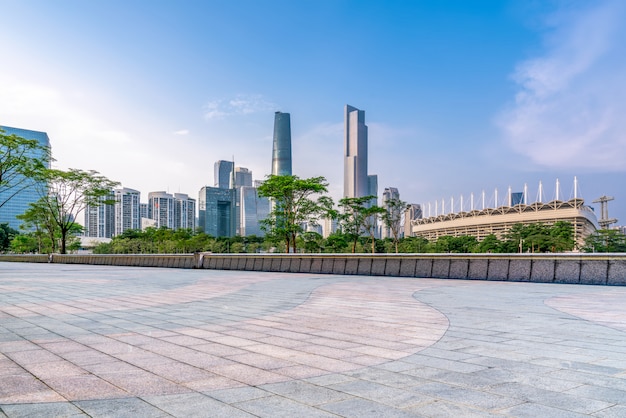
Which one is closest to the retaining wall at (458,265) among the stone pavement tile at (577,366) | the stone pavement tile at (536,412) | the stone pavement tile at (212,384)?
the stone pavement tile at (577,366)

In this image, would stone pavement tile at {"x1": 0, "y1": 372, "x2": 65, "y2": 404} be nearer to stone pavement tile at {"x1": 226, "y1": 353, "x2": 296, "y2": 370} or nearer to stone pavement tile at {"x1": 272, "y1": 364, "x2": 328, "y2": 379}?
stone pavement tile at {"x1": 226, "y1": 353, "x2": 296, "y2": 370}

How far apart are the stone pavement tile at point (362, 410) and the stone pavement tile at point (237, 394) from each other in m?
0.55

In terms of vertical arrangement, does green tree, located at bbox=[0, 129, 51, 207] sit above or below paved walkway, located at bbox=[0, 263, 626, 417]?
above

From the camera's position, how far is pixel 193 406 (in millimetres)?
3203

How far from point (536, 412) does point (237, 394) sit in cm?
207

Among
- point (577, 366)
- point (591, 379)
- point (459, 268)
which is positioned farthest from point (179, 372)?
point (459, 268)

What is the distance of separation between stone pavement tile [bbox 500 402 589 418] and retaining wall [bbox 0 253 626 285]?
10.6 m

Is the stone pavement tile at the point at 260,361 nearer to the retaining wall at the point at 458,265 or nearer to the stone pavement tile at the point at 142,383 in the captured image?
the stone pavement tile at the point at 142,383

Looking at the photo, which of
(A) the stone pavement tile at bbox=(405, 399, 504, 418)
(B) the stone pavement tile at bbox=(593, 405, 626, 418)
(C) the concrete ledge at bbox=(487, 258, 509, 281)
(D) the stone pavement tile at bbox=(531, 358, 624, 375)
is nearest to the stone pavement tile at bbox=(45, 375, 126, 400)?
(A) the stone pavement tile at bbox=(405, 399, 504, 418)

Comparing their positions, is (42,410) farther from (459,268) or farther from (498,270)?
(459,268)

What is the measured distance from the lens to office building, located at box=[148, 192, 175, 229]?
153 m

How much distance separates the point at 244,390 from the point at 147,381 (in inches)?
33.9

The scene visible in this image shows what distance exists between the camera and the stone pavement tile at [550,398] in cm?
313

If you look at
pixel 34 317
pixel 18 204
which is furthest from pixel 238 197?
pixel 34 317
